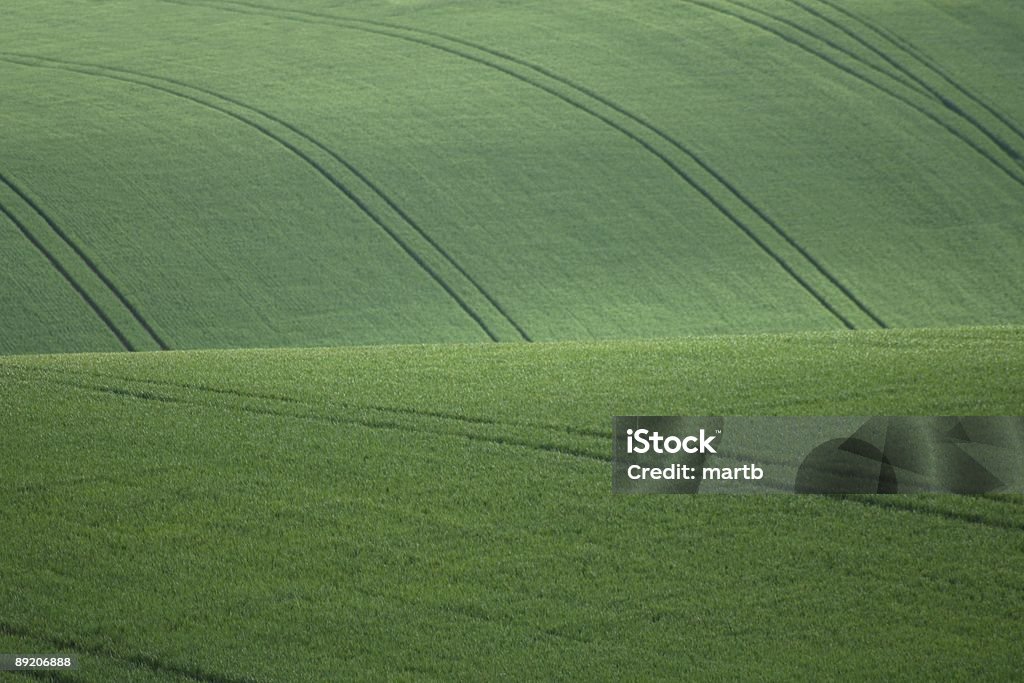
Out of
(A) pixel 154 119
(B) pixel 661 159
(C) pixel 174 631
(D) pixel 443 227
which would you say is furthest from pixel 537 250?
(C) pixel 174 631

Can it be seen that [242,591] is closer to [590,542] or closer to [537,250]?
[590,542]

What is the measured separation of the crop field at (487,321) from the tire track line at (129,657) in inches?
1.4

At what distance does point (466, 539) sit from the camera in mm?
10852

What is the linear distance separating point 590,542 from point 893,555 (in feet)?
7.47

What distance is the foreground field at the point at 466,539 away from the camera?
8.85m

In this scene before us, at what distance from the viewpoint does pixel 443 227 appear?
25.9 m

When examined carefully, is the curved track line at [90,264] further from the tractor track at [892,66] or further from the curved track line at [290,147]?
the tractor track at [892,66]

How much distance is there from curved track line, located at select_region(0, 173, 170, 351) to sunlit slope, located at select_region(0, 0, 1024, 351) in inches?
3.4

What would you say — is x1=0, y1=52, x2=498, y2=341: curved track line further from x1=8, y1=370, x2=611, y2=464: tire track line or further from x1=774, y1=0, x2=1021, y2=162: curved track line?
x1=774, y1=0, x2=1021, y2=162: curved track line

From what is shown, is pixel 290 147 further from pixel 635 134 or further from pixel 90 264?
pixel 635 134

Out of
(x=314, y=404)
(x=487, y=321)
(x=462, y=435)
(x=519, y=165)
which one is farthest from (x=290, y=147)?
(x=462, y=435)

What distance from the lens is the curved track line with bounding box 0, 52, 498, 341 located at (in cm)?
2389

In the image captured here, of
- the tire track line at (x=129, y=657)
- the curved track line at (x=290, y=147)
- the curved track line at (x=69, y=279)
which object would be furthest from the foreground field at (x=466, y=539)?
the curved track line at (x=290, y=147)

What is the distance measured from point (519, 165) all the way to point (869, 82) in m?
9.20
